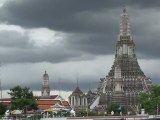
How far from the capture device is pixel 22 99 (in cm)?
13812

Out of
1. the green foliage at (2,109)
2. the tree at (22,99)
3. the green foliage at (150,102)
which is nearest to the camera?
the tree at (22,99)

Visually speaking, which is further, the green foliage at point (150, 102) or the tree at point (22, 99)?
the green foliage at point (150, 102)

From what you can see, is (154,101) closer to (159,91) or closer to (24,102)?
(159,91)

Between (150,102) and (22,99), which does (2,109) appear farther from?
(150,102)

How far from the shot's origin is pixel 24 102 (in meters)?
138

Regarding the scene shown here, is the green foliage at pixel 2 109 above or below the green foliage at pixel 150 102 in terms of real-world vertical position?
below

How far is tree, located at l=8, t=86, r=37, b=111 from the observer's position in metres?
138

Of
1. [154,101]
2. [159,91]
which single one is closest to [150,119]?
[154,101]

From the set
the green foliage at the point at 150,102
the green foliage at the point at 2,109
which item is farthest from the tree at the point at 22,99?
the green foliage at the point at 150,102

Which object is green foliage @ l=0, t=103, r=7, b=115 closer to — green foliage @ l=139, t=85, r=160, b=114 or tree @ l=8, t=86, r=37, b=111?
tree @ l=8, t=86, r=37, b=111

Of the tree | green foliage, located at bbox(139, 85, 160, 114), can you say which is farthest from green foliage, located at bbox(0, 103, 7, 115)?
green foliage, located at bbox(139, 85, 160, 114)

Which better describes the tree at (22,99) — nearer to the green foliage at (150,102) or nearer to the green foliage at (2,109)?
the green foliage at (2,109)

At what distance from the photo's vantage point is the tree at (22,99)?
138 meters

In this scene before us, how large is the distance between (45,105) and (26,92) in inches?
1316
